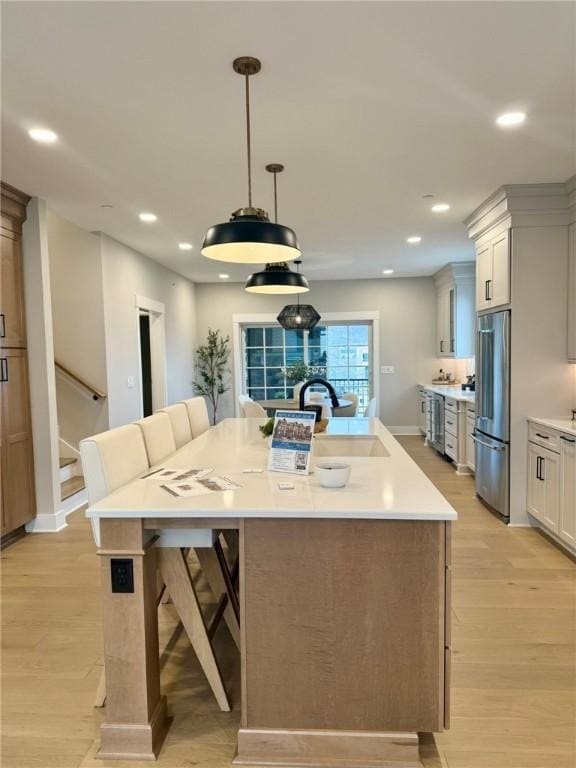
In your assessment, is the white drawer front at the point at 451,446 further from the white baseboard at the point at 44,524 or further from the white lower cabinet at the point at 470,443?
the white baseboard at the point at 44,524

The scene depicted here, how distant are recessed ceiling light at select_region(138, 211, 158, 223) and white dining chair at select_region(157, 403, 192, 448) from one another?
1.92 m

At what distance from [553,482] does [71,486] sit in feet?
14.1

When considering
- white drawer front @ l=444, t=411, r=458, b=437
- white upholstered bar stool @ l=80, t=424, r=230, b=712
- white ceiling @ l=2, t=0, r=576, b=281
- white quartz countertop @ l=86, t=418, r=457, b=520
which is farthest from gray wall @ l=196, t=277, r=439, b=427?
white upholstered bar stool @ l=80, t=424, r=230, b=712

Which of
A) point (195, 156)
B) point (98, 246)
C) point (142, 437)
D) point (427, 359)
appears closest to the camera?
point (142, 437)

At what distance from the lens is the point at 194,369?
8219 mm

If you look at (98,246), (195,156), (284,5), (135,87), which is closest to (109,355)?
(98,246)

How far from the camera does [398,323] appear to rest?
26.7 feet

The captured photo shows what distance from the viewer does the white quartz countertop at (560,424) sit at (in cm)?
326

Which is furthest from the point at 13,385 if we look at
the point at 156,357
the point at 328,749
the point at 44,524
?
the point at 328,749

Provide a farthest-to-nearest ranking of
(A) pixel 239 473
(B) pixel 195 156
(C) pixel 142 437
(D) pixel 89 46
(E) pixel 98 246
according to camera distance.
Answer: (E) pixel 98 246, (B) pixel 195 156, (C) pixel 142 437, (A) pixel 239 473, (D) pixel 89 46

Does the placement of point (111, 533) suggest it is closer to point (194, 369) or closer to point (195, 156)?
point (195, 156)

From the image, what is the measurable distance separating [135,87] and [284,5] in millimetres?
881

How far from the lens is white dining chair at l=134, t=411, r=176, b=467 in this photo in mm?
2506

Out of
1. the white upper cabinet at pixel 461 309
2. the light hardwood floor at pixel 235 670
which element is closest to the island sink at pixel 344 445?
the light hardwood floor at pixel 235 670
